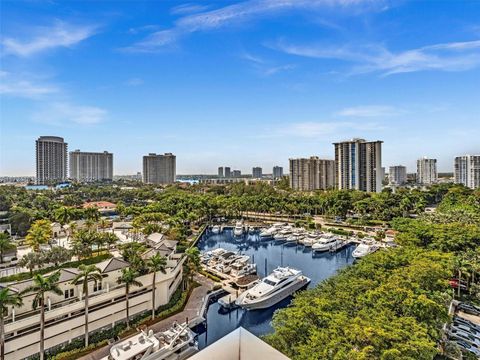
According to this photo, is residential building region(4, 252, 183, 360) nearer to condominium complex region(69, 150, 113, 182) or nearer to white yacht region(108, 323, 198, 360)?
white yacht region(108, 323, 198, 360)

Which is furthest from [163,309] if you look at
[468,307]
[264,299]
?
[468,307]

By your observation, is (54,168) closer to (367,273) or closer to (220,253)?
(220,253)

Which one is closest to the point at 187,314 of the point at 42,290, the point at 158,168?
the point at 42,290

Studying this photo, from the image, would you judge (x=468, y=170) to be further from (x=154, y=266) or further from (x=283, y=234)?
(x=154, y=266)

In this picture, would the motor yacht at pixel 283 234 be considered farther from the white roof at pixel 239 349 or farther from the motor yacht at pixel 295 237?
the white roof at pixel 239 349

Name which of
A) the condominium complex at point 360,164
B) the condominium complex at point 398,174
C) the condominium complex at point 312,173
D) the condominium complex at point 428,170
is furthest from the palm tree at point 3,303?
the condominium complex at point 398,174
